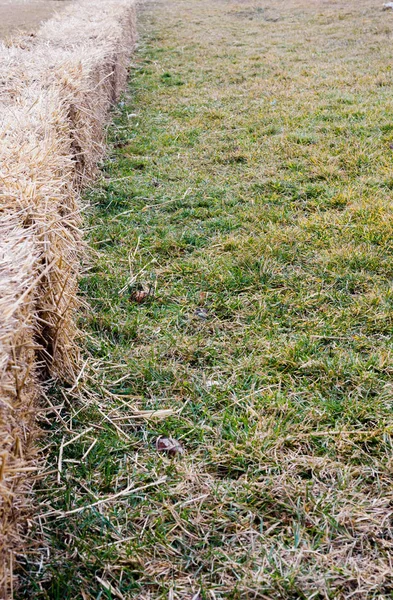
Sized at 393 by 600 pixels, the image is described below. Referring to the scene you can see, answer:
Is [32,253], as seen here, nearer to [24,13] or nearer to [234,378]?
[234,378]

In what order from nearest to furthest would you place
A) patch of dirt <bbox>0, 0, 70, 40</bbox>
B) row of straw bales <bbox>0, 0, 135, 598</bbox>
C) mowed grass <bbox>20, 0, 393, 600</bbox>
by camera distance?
row of straw bales <bbox>0, 0, 135, 598</bbox>, mowed grass <bbox>20, 0, 393, 600</bbox>, patch of dirt <bbox>0, 0, 70, 40</bbox>

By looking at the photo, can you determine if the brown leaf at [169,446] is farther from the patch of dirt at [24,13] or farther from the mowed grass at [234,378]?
the patch of dirt at [24,13]

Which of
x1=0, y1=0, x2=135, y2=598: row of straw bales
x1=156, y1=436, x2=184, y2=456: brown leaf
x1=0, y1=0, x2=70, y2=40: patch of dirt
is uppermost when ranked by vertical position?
x1=0, y1=0, x2=70, y2=40: patch of dirt

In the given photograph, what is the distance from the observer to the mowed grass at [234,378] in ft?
5.71

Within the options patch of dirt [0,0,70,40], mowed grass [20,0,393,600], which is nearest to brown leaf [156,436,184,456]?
mowed grass [20,0,393,600]

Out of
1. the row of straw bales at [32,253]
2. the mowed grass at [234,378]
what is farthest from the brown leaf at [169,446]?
Result: the row of straw bales at [32,253]

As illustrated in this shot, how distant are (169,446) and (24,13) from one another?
14.0m

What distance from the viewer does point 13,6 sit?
14.4 metres

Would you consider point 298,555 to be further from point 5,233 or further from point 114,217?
point 114,217

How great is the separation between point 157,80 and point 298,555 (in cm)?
771

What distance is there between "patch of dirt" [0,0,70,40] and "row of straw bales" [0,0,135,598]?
22.2ft

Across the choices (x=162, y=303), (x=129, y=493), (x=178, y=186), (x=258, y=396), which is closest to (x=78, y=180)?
(x=178, y=186)

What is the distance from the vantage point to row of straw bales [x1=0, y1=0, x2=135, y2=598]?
1572mm

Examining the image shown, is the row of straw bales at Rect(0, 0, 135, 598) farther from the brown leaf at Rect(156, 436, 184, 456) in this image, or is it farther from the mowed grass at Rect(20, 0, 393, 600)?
the brown leaf at Rect(156, 436, 184, 456)
